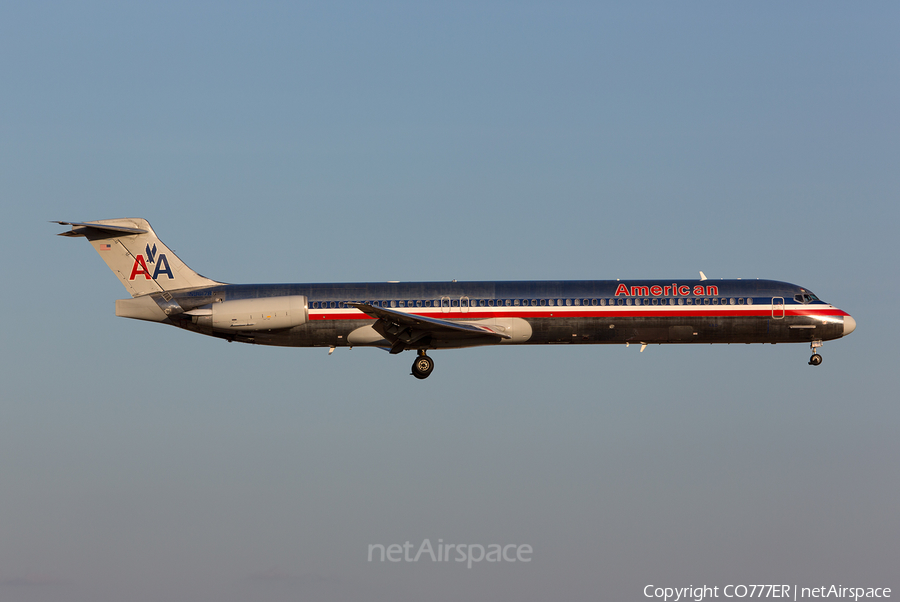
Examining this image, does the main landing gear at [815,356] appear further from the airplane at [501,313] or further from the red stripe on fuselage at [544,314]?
the red stripe on fuselage at [544,314]

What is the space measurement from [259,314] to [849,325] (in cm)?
2391

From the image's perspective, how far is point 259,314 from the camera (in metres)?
39.5

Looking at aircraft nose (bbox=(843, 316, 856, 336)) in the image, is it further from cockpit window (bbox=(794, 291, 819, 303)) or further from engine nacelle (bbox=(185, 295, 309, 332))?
engine nacelle (bbox=(185, 295, 309, 332))

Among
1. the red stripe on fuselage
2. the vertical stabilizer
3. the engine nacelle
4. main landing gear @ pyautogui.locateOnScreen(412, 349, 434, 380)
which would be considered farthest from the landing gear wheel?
the vertical stabilizer

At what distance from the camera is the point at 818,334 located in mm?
41062

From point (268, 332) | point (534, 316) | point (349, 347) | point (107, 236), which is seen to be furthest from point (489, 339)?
point (107, 236)

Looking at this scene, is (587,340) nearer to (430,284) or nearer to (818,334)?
(430,284)

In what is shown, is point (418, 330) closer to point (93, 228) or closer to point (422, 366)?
point (422, 366)

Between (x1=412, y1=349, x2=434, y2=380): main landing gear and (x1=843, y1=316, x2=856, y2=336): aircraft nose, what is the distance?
17020 mm

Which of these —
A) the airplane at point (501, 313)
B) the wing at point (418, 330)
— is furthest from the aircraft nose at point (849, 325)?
the wing at point (418, 330)

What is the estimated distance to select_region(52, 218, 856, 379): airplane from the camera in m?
39.5

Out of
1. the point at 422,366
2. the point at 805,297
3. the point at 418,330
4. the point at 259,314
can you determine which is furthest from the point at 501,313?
the point at 805,297

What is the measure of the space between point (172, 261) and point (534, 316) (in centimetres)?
1525

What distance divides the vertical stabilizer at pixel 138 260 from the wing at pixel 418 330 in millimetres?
8174
